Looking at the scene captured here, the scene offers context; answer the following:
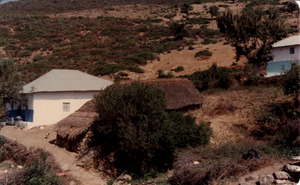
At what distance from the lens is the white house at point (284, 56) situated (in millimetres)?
24734

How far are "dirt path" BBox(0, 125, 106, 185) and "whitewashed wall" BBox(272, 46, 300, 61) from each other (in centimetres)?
1964

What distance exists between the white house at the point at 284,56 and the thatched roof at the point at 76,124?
17.0m

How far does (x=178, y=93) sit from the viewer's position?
16438 mm

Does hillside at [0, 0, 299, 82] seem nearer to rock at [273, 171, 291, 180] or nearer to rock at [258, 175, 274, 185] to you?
rock at [258, 175, 274, 185]

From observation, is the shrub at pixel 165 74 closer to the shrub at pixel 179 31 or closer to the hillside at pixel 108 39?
the hillside at pixel 108 39

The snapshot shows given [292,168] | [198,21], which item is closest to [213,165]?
[292,168]

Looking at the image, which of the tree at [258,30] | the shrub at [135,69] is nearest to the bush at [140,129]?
the tree at [258,30]

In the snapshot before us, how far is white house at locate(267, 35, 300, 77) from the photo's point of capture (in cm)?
2473

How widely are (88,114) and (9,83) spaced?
5.72 metres

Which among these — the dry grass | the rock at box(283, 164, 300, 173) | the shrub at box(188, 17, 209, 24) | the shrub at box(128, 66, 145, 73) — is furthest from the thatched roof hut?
the shrub at box(188, 17, 209, 24)

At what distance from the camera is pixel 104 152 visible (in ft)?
44.3

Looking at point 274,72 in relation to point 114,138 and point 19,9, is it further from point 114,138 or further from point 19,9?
point 19,9

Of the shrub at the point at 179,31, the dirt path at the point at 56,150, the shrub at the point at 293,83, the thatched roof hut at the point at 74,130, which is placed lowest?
the dirt path at the point at 56,150

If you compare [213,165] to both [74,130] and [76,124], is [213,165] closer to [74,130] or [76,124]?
[74,130]
